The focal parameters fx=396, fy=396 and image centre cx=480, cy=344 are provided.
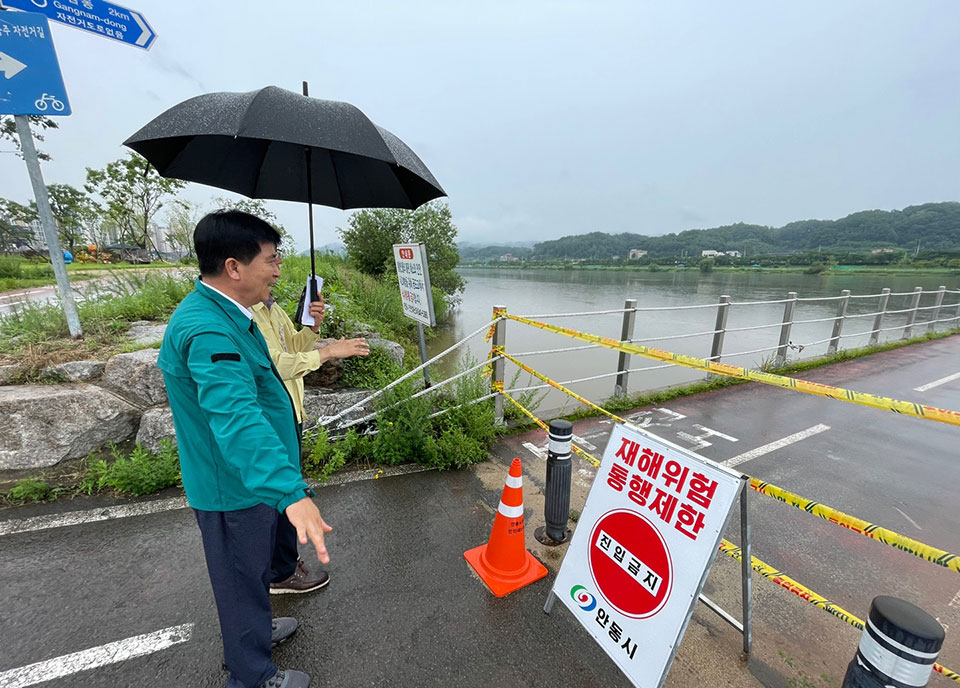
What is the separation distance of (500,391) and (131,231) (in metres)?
27.5

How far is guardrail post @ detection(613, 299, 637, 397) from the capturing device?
480 cm

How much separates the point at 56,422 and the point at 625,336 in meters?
5.39

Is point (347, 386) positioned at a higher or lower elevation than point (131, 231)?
lower

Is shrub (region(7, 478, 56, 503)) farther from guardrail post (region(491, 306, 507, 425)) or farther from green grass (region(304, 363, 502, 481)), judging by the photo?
guardrail post (region(491, 306, 507, 425))

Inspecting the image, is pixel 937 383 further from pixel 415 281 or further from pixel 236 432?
pixel 236 432

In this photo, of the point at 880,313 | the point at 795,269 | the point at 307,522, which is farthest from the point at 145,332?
the point at 795,269

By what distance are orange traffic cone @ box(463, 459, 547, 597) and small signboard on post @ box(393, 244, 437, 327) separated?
5.36 ft

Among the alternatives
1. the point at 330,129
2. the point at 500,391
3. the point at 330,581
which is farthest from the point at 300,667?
the point at 500,391

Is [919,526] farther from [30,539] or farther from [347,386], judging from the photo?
[30,539]

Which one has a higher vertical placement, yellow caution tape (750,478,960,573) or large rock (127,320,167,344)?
large rock (127,320,167,344)

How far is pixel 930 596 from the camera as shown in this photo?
2.22 meters

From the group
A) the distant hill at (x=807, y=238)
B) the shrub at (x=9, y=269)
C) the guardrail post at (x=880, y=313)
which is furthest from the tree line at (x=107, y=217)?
the distant hill at (x=807, y=238)

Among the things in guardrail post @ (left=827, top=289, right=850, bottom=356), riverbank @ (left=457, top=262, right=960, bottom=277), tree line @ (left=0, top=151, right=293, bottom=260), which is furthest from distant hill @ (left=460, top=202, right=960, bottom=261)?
guardrail post @ (left=827, top=289, right=850, bottom=356)

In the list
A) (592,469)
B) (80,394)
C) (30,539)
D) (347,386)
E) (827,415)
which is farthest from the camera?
(827,415)
